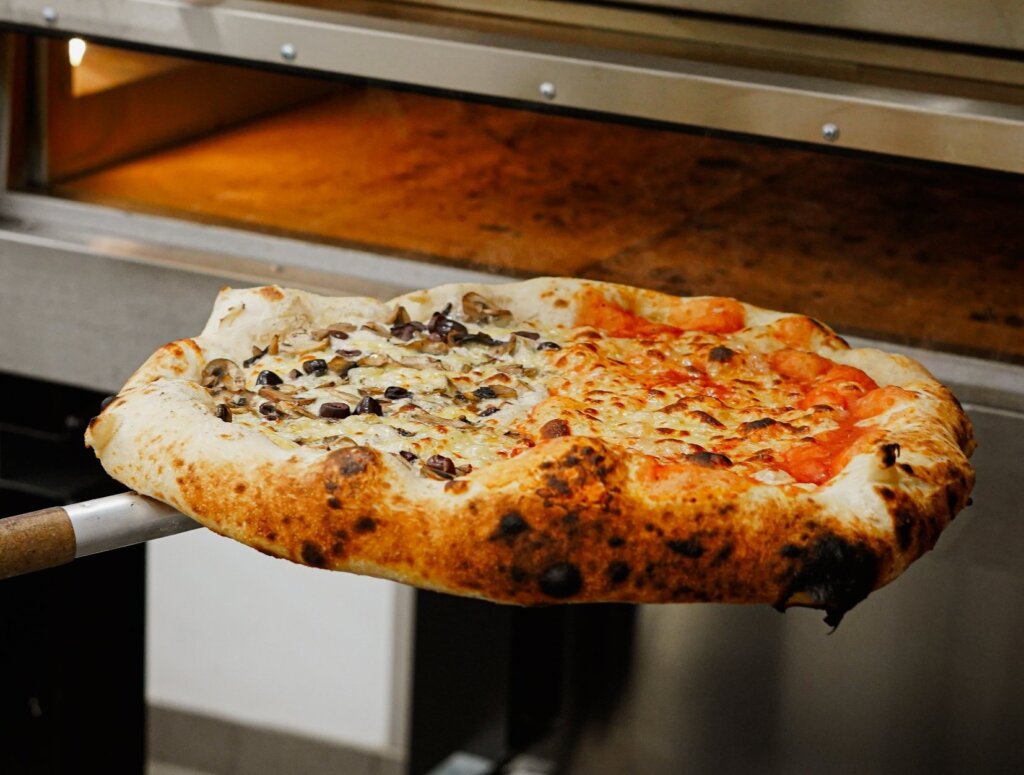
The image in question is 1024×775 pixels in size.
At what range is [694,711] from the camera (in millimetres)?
2416

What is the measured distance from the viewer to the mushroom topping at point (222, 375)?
1288mm

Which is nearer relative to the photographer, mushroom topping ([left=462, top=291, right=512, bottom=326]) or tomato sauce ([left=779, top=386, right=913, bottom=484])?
tomato sauce ([left=779, top=386, right=913, bottom=484])

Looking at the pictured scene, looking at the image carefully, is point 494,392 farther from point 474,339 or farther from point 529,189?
point 529,189

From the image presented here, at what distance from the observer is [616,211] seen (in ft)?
6.38

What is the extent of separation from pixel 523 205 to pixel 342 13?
0.33 m

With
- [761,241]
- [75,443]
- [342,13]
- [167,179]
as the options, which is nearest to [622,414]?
[761,241]

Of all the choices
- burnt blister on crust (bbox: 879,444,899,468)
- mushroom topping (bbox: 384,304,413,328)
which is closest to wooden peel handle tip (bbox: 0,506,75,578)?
mushroom topping (bbox: 384,304,413,328)

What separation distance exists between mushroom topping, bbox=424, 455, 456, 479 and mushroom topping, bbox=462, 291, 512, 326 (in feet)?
1.07

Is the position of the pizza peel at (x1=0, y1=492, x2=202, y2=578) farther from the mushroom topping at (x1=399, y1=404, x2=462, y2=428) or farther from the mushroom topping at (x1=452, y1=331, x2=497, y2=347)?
the mushroom topping at (x1=452, y1=331, x2=497, y2=347)

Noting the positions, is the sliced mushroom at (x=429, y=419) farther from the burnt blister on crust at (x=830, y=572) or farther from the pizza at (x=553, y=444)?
the burnt blister on crust at (x=830, y=572)

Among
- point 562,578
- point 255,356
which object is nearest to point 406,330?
point 255,356

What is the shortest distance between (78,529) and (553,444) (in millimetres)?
331

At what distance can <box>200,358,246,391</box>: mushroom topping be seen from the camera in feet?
4.23

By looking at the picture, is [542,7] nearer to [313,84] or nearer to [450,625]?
[313,84]
